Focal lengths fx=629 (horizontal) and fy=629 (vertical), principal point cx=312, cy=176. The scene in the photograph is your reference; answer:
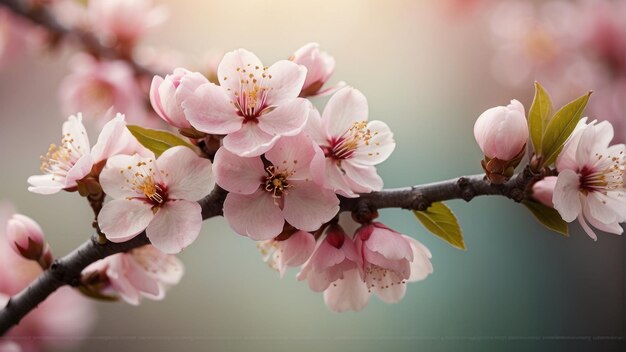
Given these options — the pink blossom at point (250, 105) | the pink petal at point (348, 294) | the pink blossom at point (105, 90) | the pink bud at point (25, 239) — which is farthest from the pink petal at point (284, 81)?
the pink blossom at point (105, 90)

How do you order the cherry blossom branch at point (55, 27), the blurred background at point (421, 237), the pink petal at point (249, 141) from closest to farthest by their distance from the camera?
the pink petal at point (249, 141) < the cherry blossom branch at point (55, 27) < the blurred background at point (421, 237)

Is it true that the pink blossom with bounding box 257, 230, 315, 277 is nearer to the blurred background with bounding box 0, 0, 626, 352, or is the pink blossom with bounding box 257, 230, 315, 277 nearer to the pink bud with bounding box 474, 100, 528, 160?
the pink bud with bounding box 474, 100, 528, 160

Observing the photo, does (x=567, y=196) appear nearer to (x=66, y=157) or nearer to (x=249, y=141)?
(x=249, y=141)

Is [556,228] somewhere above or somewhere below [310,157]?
below

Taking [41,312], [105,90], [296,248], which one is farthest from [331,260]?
[41,312]

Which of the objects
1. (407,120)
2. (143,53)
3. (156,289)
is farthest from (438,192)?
(143,53)

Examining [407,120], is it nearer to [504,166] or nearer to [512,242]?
[512,242]

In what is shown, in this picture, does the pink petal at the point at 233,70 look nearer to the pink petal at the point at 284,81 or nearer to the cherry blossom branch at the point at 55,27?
the pink petal at the point at 284,81
